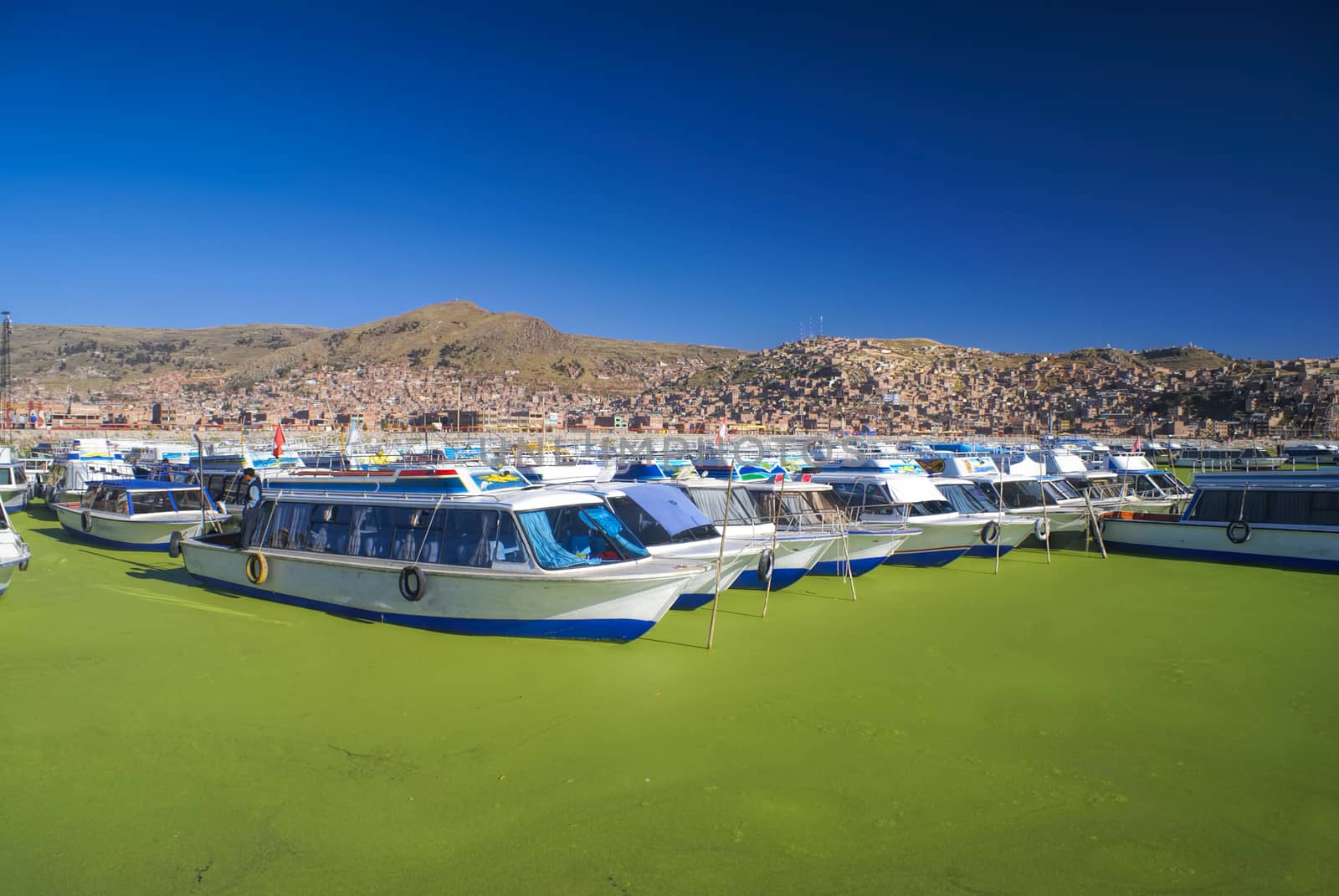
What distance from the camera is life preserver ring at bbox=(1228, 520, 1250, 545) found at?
1781 cm

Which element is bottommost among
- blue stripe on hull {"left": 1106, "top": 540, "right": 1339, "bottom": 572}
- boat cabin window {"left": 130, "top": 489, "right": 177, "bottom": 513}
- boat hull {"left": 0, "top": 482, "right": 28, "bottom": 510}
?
boat hull {"left": 0, "top": 482, "right": 28, "bottom": 510}

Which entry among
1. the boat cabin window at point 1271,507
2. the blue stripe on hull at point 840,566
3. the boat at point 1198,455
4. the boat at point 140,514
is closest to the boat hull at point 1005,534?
the blue stripe on hull at point 840,566

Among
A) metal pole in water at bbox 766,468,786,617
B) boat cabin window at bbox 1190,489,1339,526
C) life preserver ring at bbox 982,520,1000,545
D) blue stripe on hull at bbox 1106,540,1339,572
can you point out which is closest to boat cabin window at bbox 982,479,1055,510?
blue stripe on hull at bbox 1106,540,1339,572

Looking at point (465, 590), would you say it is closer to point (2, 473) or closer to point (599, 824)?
point (599, 824)

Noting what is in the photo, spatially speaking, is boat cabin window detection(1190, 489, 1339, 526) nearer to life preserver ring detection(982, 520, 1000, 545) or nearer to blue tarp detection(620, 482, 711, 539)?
life preserver ring detection(982, 520, 1000, 545)

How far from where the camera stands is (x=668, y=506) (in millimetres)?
13703

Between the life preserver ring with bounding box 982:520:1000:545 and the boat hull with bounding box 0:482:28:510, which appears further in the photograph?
the boat hull with bounding box 0:482:28:510

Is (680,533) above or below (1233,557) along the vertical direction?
above

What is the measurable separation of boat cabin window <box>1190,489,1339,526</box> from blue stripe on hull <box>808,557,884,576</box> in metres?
8.81

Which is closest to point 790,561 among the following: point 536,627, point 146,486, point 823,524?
point 823,524

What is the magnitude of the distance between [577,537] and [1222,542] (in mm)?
15103

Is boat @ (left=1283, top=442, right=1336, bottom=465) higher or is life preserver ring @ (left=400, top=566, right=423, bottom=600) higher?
boat @ (left=1283, top=442, right=1336, bottom=465)

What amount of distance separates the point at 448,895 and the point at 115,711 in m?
5.23

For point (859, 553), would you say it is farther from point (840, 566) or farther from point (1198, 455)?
point (1198, 455)
